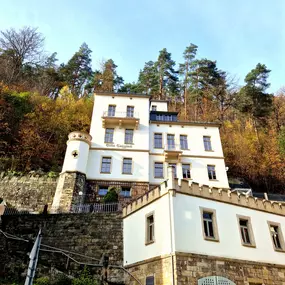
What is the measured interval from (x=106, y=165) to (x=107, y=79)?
67.4ft

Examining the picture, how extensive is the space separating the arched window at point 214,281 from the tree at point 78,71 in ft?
108

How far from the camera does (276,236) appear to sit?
48.6 feet

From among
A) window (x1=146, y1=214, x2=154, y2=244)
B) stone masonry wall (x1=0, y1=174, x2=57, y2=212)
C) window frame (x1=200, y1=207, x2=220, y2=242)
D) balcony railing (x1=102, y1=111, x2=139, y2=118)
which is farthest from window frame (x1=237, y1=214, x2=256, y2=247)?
balcony railing (x1=102, y1=111, x2=139, y2=118)

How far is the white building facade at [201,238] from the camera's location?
1127 cm

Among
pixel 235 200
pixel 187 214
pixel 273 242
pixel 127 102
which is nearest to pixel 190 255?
pixel 187 214

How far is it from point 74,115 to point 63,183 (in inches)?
485

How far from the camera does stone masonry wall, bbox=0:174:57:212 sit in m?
18.9

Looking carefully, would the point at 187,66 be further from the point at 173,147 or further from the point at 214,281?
the point at 214,281

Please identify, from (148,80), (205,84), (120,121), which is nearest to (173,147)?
(120,121)

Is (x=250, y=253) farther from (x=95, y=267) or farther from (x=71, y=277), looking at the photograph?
(x=71, y=277)

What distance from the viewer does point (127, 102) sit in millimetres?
25656

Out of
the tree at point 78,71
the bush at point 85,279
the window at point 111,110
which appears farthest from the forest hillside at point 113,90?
the bush at point 85,279

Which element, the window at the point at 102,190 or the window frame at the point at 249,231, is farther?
the window at the point at 102,190

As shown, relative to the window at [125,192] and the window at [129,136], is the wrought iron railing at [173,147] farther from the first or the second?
the window at [125,192]
